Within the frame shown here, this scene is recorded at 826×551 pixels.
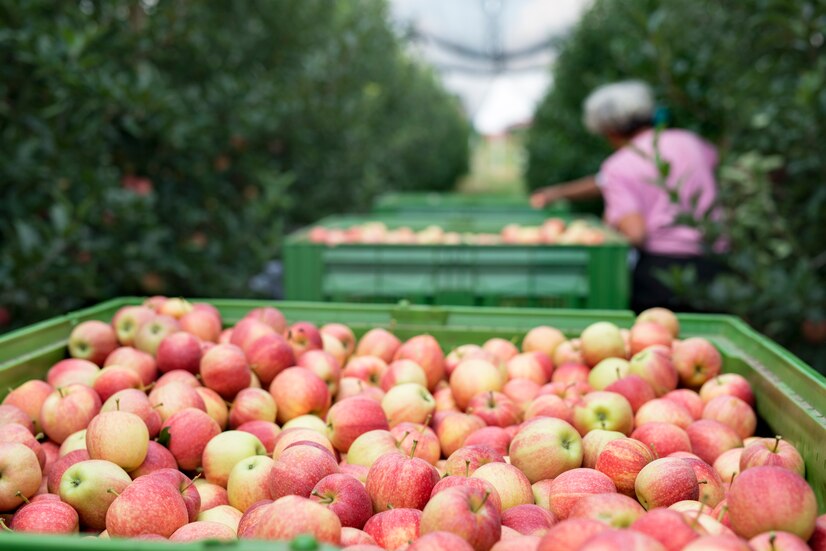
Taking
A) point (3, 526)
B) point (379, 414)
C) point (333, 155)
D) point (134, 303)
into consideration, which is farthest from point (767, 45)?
point (333, 155)

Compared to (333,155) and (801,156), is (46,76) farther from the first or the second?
(333,155)

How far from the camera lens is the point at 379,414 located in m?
2.06

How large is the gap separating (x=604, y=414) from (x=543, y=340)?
0.63 meters

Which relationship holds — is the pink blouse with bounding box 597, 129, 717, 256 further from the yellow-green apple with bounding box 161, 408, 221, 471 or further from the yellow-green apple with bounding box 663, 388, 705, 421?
the yellow-green apple with bounding box 161, 408, 221, 471

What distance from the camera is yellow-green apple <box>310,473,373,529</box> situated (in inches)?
59.0

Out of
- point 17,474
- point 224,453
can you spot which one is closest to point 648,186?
point 224,453

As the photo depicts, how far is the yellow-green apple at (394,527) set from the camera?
4.73 ft

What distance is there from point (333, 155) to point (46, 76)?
4.07 metres

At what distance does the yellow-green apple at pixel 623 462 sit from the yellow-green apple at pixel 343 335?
1.18 meters

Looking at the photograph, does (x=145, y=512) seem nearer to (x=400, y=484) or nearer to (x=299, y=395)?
(x=400, y=484)

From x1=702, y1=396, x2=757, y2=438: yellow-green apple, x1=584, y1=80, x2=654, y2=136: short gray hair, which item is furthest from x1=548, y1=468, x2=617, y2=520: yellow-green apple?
x1=584, y1=80, x2=654, y2=136: short gray hair

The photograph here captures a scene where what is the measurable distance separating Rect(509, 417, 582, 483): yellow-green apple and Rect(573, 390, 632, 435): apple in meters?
0.17

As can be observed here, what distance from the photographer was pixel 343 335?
2.71 meters

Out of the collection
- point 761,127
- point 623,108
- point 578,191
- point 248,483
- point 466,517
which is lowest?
point 248,483
